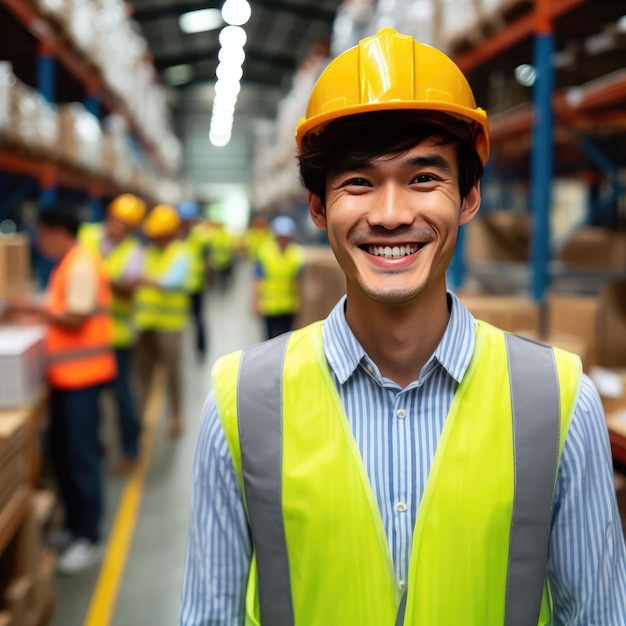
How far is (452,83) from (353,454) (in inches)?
29.0

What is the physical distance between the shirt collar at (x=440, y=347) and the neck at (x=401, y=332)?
32 millimetres

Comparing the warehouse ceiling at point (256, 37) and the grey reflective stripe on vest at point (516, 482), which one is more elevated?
the warehouse ceiling at point (256, 37)

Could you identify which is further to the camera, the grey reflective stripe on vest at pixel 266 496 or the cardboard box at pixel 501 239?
the cardboard box at pixel 501 239

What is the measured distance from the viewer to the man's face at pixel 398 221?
4.20ft

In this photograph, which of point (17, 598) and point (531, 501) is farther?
point (17, 598)

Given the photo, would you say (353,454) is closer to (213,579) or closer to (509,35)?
(213,579)

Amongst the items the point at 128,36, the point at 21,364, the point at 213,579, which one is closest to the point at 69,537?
the point at 21,364

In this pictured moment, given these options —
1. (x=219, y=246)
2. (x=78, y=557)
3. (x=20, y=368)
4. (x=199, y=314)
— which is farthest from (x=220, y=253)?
(x=20, y=368)

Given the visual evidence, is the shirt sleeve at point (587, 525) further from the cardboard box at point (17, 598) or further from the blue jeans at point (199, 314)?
the blue jeans at point (199, 314)

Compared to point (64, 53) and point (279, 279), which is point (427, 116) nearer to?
point (64, 53)

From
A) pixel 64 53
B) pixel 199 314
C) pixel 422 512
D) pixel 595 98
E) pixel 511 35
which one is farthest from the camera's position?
pixel 199 314

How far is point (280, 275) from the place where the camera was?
26.4ft

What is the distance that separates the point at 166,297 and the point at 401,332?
4.99m

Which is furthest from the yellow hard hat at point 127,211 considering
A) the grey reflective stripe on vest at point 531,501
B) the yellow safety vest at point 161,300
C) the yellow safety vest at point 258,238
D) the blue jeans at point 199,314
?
the grey reflective stripe on vest at point 531,501
